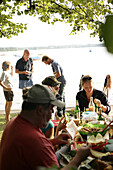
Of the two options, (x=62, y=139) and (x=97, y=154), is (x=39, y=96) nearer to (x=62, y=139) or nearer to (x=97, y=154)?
(x=97, y=154)

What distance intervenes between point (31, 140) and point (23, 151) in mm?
87

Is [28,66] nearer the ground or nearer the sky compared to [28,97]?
nearer the sky

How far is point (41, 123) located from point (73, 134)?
764mm

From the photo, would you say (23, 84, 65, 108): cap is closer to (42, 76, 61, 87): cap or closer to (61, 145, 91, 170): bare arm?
(61, 145, 91, 170): bare arm

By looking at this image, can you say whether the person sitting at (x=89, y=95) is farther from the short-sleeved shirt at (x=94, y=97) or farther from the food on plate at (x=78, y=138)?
the food on plate at (x=78, y=138)

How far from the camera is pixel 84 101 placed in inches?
144

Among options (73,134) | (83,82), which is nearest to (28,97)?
(73,134)

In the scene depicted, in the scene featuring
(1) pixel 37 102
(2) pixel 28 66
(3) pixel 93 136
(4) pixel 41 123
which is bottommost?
(3) pixel 93 136

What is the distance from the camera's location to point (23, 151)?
1516mm

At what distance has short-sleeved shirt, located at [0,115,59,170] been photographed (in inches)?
59.6

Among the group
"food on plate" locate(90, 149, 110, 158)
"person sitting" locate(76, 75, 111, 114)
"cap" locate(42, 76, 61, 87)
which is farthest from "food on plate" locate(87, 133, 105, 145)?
"person sitting" locate(76, 75, 111, 114)

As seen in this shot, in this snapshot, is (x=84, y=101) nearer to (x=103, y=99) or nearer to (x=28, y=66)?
(x=103, y=99)

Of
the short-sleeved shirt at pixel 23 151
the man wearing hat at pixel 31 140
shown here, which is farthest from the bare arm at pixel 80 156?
the short-sleeved shirt at pixel 23 151

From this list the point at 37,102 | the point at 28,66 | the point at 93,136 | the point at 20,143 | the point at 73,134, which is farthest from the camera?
the point at 28,66
